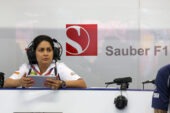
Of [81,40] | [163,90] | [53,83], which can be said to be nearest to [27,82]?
[53,83]

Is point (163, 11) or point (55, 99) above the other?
point (163, 11)

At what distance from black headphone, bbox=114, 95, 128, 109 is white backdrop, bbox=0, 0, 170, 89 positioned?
1.30 m

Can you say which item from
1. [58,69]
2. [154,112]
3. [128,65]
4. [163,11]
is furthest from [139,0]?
[154,112]

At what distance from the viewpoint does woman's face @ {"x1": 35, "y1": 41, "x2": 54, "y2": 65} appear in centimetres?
249

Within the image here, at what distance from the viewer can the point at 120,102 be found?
87.1 inches

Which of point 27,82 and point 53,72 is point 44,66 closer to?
point 53,72

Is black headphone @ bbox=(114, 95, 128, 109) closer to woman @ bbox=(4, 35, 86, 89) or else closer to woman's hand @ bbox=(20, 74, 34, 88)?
woman @ bbox=(4, 35, 86, 89)

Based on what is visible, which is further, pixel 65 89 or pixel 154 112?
pixel 65 89

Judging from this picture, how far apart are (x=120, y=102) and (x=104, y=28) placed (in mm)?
1428

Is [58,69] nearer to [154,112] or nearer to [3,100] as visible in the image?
[3,100]

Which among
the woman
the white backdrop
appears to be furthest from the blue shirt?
the white backdrop

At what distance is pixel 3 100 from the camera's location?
2.29 m

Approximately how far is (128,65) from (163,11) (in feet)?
2.10

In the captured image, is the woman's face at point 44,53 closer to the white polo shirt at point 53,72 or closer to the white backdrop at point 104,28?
the white polo shirt at point 53,72
